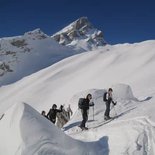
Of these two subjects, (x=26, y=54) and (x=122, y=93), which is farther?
(x=26, y=54)

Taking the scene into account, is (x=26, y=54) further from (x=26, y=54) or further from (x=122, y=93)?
(x=122, y=93)

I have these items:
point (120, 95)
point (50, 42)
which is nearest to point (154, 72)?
point (120, 95)

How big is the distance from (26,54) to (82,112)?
117m

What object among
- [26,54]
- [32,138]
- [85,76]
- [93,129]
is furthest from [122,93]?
[26,54]

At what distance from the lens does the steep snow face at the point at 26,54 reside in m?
113

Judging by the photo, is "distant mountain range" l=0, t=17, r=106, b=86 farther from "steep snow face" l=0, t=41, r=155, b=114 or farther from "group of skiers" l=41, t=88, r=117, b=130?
"group of skiers" l=41, t=88, r=117, b=130

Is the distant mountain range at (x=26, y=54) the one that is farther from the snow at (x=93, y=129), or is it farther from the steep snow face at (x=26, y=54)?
the snow at (x=93, y=129)

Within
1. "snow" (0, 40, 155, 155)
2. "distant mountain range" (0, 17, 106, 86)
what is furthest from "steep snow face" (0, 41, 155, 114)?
"distant mountain range" (0, 17, 106, 86)

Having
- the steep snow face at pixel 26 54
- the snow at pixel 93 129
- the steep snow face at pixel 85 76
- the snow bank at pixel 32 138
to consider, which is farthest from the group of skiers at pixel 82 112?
the steep snow face at pixel 26 54

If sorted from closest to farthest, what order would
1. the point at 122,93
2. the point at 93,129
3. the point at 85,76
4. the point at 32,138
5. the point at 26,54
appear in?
the point at 32,138 < the point at 93,129 < the point at 122,93 < the point at 85,76 < the point at 26,54

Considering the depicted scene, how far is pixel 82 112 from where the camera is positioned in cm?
1672

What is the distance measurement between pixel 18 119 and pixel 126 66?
52.4 meters

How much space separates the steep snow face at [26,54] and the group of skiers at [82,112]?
276 ft

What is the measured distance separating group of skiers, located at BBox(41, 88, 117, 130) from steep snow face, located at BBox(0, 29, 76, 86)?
276ft
